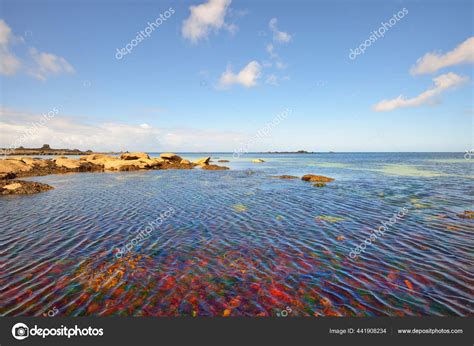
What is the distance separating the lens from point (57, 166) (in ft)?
146

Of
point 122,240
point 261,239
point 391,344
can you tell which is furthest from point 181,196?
point 391,344

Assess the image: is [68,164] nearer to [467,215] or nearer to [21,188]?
[21,188]

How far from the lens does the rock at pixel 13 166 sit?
31784 millimetres

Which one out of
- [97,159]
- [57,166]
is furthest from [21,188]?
[97,159]

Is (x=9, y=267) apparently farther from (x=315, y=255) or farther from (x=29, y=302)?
(x=315, y=255)

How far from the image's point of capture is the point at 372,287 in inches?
267

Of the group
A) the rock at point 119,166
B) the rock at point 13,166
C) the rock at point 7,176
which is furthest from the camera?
the rock at point 119,166

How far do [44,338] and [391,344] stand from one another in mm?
8290

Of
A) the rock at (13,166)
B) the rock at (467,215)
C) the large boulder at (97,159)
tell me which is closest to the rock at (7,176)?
the rock at (13,166)
